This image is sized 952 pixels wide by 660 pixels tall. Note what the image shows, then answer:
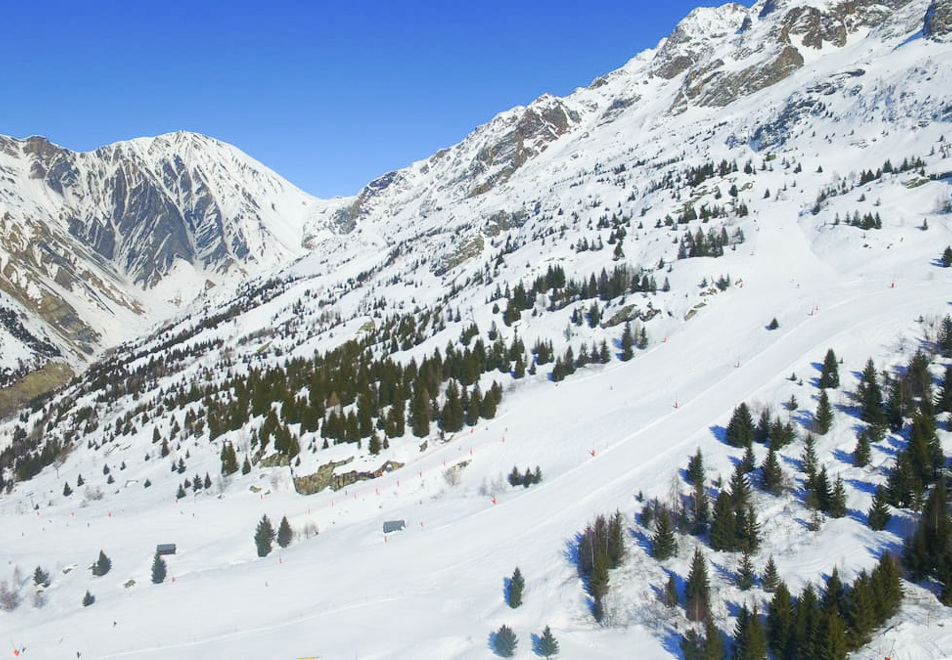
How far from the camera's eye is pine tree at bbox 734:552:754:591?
3791 cm

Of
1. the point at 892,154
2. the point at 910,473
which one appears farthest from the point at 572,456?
the point at 892,154

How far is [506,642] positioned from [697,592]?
1256 centimetres

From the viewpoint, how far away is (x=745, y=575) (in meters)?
38.1

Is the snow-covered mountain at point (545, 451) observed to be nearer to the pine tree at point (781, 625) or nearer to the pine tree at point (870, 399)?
the pine tree at point (870, 399)

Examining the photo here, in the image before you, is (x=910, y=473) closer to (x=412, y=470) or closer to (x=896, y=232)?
(x=412, y=470)

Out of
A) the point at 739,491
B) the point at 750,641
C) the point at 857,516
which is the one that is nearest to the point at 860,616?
the point at 750,641

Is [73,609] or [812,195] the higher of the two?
[812,195]

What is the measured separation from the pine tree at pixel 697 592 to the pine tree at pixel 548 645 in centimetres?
887

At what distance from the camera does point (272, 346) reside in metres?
188

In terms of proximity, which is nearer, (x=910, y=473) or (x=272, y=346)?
(x=910, y=473)

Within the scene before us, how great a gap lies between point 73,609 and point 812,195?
15090 cm

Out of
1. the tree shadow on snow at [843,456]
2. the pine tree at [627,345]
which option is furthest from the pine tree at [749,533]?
the pine tree at [627,345]

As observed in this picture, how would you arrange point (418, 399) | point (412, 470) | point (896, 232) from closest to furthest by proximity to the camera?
1. point (412, 470)
2. point (418, 399)
3. point (896, 232)

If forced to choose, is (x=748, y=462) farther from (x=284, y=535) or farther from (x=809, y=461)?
(x=284, y=535)
